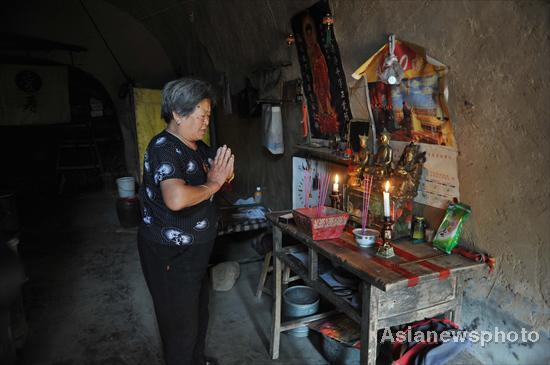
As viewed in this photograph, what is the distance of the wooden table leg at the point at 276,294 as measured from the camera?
9.31 ft

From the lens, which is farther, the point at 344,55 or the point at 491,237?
the point at 344,55

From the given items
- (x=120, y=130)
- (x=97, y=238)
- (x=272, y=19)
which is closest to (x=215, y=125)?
(x=97, y=238)

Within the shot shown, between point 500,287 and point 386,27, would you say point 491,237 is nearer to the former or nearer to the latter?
point 500,287

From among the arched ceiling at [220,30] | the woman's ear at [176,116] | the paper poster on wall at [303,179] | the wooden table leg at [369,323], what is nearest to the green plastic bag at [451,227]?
the wooden table leg at [369,323]

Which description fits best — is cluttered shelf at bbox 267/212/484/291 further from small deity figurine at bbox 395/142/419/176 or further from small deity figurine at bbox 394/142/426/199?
small deity figurine at bbox 395/142/419/176

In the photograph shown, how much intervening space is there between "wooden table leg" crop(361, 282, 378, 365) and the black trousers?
95cm

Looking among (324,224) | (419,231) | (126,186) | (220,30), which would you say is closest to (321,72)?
(324,224)

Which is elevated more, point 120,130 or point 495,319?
point 120,130

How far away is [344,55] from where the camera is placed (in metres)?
2.93

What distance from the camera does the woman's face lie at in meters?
2.18

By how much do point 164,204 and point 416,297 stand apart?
1401mm

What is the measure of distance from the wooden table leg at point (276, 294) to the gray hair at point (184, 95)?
110 cm

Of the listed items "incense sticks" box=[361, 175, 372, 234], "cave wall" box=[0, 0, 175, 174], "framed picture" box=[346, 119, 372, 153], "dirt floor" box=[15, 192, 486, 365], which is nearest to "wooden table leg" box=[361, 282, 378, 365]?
"dirt floor" box=[15, 192, 486, 365]

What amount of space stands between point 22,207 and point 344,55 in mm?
7457
